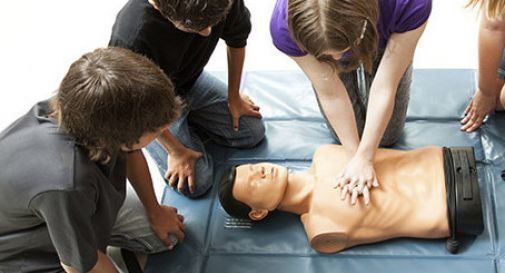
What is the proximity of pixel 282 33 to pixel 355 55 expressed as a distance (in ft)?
0.70

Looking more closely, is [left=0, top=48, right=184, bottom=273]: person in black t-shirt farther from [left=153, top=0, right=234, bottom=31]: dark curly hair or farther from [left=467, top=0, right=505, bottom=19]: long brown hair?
[left=467, top=0, right=505, bottom=19]: long brown hair

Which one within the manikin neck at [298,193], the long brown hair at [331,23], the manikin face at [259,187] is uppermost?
the long brown hair at [331,23]

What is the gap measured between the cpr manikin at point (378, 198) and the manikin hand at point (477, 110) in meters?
0.24

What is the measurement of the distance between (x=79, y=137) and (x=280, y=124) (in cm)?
93

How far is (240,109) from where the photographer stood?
1972mm

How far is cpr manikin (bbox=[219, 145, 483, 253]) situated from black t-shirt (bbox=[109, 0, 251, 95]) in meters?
A: 0.34

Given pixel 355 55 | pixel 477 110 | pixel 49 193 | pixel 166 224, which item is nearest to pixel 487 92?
pixel 477 110

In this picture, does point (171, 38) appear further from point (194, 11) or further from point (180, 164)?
point (180, 164)

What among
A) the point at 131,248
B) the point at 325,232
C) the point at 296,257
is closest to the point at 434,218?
the point at 325,232

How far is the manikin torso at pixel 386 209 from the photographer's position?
5.11 feet

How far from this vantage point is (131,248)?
1729 mm

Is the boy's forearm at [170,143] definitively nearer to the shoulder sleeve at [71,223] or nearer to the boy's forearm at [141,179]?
the boy's forearm at [141,179]

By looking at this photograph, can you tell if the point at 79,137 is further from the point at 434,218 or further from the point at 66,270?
the point at 434,218

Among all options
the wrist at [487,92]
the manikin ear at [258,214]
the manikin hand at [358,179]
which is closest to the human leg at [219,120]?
the manikin ear at [258,214]
